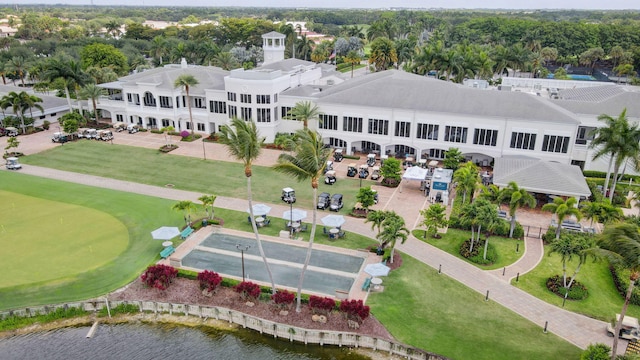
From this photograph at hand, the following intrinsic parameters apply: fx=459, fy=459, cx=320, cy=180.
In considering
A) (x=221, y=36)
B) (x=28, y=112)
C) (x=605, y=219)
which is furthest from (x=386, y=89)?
(x=221, y=36)

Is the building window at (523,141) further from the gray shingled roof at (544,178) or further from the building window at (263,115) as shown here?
the building window at (263,115)

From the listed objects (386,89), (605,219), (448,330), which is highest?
(386,89)

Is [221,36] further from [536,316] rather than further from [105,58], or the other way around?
[536,316]

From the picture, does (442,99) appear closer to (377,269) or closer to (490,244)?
(490,244)

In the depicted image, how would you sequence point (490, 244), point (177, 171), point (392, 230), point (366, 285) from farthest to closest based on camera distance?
point (177, 171)
point (490, 244)
point (392, 230)
point (366, 285)

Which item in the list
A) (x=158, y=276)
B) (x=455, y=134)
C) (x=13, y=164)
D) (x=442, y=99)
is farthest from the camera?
(x=442, y=99)

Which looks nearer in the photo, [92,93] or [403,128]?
[403,128]

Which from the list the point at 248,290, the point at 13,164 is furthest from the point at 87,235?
the point at 13,164
